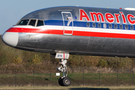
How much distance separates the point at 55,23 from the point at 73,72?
41754mm

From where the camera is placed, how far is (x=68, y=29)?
31438 millimetres

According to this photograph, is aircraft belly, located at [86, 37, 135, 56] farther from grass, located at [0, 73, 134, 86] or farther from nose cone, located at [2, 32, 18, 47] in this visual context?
grass, located at [0, 73, 134, 86]

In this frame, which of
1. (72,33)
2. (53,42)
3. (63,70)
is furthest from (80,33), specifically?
(63,70)

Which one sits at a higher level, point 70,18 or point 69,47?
point 70,18

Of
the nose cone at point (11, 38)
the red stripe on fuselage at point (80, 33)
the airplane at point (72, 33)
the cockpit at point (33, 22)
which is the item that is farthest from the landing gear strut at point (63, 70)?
the nose cone at point (11, 38)

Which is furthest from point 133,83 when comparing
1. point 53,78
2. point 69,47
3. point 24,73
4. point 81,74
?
point 69,47

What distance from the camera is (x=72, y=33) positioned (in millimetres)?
31531

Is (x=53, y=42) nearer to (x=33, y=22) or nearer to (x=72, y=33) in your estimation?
(x=72, y=33)

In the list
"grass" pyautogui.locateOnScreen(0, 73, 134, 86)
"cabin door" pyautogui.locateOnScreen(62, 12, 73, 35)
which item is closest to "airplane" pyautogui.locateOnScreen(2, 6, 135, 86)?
"cabin door" pyautogui.locateOnScreen(62, 12, 73, 35)

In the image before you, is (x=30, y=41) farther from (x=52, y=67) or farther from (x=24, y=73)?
(x=52, y=67)

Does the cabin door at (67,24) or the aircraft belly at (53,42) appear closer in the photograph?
the aircraft belly at (53,42)

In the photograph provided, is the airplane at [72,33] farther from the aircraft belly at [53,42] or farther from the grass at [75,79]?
the grass at [75,79]

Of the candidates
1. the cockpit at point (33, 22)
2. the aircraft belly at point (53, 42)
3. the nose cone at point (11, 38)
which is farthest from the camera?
the cockpit at point (33, 22)

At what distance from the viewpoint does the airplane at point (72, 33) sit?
1217 inches
